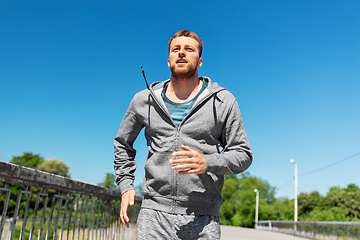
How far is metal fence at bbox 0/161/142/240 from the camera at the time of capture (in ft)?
7.60

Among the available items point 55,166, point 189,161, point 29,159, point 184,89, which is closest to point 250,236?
point 184,89

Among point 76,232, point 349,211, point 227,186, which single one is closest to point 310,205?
point 349,211

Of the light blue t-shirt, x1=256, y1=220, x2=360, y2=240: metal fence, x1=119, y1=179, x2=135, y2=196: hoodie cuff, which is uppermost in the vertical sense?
the light blue t-shirt

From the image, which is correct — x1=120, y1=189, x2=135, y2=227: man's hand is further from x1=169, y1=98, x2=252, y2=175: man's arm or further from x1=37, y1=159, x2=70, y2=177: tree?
x1=37, y1=159, x2=70, y2=177: tree

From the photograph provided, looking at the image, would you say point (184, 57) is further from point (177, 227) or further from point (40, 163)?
point (40, 163)

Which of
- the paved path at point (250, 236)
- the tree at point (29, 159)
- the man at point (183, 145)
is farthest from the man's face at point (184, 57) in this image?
the tree at point (29, 159)

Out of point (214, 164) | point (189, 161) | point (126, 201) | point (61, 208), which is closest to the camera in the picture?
point (189, 161)

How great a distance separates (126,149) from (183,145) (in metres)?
0.61

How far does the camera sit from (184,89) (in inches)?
86.6

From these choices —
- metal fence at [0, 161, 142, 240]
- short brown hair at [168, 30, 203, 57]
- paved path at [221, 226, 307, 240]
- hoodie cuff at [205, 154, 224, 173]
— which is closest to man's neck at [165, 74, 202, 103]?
short brown hair at [168, 30, 203, 57]

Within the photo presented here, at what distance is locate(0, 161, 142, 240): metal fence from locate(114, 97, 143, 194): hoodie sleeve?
67 centimetres

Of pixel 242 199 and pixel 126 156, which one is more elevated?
pixel 242 199

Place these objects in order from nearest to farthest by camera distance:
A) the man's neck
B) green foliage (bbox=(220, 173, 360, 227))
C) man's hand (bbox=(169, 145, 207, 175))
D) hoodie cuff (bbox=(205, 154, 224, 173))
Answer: man's hand (bbox=(169, 145, 207, 175)) < hoodie cuff (bbox=(205, 154, 224, 173)) < the man's neck < green foliage (bbox=(220, 173, 360, 227))

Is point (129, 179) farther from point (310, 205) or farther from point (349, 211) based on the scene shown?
point (310, 205)
